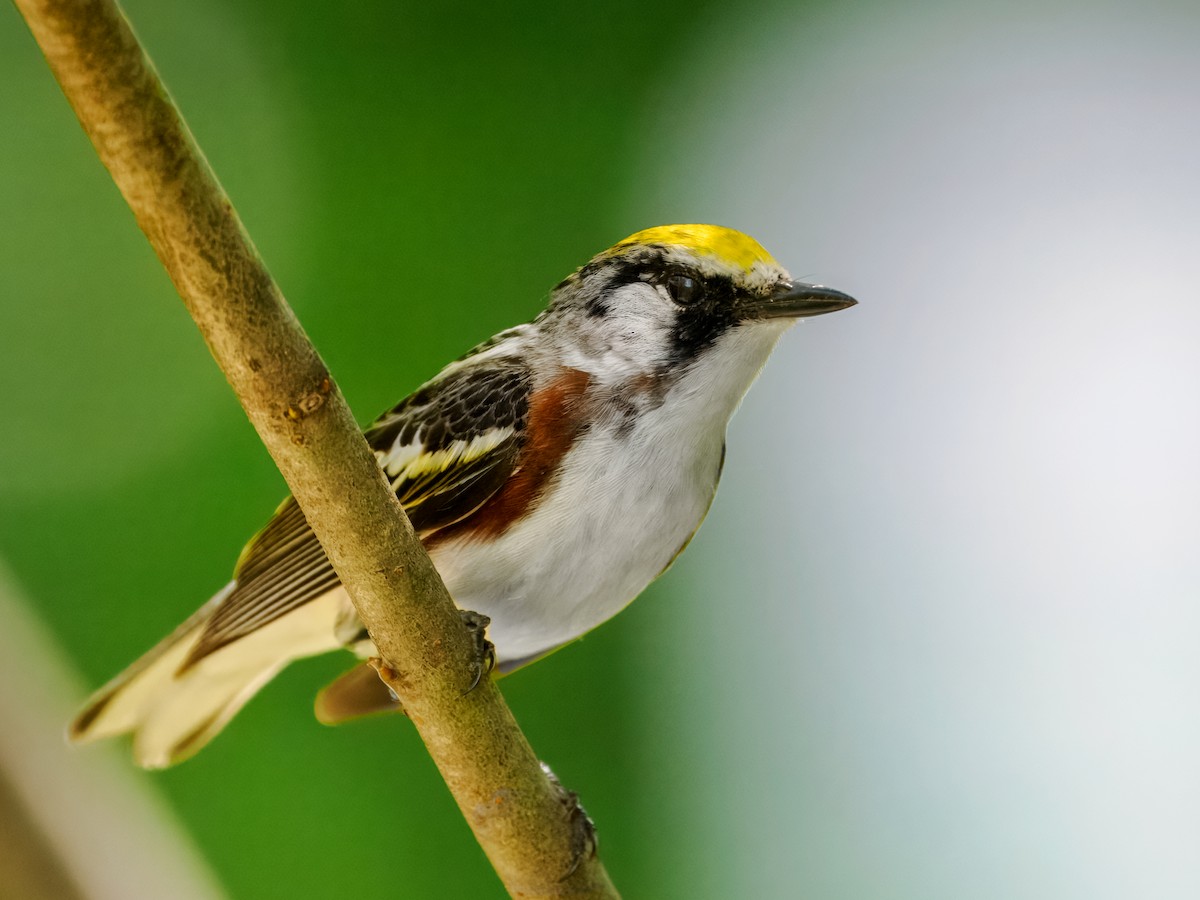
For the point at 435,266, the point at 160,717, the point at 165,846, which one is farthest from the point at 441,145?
the point at 165,846

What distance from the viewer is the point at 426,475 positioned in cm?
150

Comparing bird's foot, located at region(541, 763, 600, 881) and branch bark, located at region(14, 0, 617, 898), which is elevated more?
branch bark, located at region(14, 0, 617, 898)

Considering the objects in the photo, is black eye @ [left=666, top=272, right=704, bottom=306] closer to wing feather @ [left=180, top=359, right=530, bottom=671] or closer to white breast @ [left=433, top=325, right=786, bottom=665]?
white breast @ [left=433, top=325, right=786, bottom=665]

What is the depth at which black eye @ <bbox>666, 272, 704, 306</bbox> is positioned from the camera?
1.45 meters

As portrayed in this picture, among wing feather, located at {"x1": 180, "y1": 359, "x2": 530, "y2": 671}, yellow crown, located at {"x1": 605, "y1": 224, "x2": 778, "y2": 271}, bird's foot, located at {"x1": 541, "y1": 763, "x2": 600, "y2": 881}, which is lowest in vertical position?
bird's foot, located at {"x1": 541, "y1": 763, "x2": 600, "y2": 881}

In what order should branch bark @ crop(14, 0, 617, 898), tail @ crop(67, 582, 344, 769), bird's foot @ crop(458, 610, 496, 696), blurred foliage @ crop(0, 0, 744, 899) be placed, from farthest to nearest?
blurred foliage @ crop(0, 0, 744, 899) → tail @ crop(67, 582, 344, 769) → bird's foot @ crop(458, 610, 496, 696) → branch bark @ crop(14, 0, 617, 898)

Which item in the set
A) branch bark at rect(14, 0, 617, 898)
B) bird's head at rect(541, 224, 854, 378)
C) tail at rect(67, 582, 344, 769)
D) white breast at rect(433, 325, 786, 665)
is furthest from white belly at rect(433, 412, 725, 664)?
tail at rect(67, 582, 344, 769)

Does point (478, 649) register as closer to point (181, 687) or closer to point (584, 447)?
point (584, 447)

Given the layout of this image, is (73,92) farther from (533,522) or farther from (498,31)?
(498,31)

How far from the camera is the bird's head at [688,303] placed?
141 centimetres

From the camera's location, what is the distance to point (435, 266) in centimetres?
288

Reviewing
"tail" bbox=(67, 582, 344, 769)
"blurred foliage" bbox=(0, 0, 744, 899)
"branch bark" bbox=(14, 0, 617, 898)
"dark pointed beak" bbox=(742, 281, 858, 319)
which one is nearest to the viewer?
"branch bark" bbox=(14, 0, 617, 898)

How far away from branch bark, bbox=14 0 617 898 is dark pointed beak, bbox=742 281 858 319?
22.5 inches

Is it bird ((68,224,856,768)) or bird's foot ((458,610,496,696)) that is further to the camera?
bird ((68,224,856,768))
